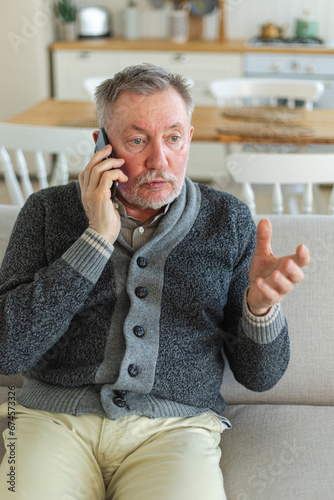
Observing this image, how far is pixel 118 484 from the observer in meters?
1.24

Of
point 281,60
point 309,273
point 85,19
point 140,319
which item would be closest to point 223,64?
point 281,60

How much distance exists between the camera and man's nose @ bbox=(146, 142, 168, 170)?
1.32 meters

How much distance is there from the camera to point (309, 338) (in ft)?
5.18

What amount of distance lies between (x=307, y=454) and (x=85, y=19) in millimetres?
3886

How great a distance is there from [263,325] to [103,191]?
0.42 m

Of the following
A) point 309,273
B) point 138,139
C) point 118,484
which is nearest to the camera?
point 118,484

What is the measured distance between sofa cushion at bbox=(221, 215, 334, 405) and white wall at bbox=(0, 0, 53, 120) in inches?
125

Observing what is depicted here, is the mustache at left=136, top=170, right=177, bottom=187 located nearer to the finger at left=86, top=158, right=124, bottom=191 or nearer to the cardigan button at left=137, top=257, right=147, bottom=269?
the finger at left=86, top=158, right=124, bottom=191

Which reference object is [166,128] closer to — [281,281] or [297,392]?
[281,281]

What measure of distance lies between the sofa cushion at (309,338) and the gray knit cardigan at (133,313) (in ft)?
0.62

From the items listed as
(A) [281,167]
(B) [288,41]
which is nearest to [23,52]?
(B) [288,41]

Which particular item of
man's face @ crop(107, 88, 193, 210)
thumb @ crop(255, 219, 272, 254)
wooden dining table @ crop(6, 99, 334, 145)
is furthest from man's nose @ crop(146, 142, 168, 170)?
wooden dining table @ crop(6, 99, 334, 145)

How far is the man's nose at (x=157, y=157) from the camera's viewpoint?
1323 millimetres

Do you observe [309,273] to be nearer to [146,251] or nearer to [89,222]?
[146,251]
